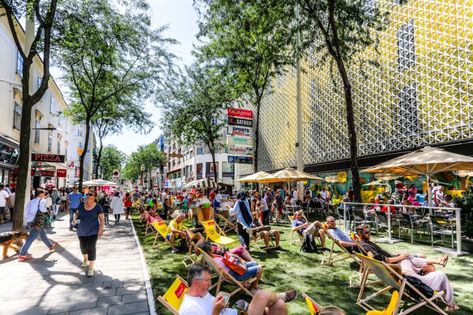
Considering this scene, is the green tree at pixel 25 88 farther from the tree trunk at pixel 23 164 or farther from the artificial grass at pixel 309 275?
the artificial grass at pixel 309 275

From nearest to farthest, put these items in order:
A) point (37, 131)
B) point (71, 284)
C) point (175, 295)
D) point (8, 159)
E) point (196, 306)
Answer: point (196, 306), point (175, 295), point (71, 284), point (8, 159), point (37, 131)

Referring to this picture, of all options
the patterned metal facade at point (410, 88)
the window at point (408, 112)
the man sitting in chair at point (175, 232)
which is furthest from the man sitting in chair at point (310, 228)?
the window at point (408, 112)

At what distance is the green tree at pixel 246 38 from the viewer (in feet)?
48.0

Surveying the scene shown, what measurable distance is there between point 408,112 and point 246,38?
10.0 m

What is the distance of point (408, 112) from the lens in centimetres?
1642

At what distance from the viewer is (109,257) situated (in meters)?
7.96

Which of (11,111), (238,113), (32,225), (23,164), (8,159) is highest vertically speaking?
(11,111)

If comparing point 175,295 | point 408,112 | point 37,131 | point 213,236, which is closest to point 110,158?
point 37,131

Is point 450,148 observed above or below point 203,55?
below

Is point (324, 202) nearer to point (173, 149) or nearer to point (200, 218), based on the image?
point (200, 218)

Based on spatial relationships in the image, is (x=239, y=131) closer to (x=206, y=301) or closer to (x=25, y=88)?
(x=25, y=88)

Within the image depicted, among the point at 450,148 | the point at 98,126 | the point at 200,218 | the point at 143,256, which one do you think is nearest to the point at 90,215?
the point at 143,256

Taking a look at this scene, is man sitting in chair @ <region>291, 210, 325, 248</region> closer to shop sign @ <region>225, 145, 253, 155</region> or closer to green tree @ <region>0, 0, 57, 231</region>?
green tree @ <region>0, 0, 57, 231</region>

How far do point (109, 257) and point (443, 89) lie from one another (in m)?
16.0
